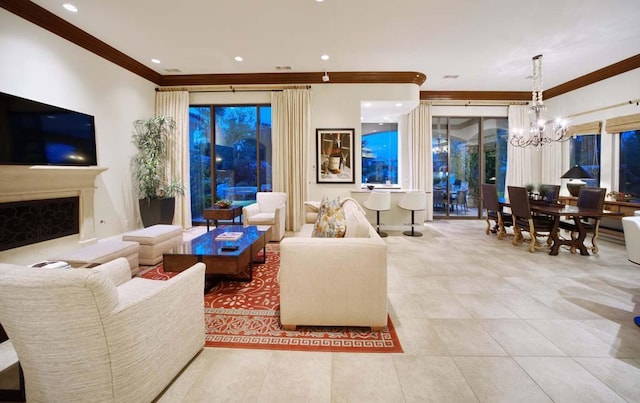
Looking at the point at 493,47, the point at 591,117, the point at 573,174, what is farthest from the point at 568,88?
the point at 493,47

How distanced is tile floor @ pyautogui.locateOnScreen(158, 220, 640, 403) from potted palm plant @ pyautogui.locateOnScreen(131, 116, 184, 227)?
4345 millimetres

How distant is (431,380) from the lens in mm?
1758

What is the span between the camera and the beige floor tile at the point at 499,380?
162cm

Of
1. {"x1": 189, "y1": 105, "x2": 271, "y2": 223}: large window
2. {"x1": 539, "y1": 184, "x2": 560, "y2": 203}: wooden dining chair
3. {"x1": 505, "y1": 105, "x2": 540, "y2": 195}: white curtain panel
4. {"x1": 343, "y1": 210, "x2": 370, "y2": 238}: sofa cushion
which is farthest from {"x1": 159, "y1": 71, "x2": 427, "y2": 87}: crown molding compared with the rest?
{"x1": 343, "y1": 210, "x2": 370, "y2": 238}: sofa cushion

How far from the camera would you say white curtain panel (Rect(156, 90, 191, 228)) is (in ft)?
20.4

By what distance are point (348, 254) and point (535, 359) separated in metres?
1.41

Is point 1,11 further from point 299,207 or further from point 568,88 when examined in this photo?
point 568,88

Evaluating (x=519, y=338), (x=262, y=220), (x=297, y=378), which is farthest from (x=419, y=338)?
(x=262, y=220)

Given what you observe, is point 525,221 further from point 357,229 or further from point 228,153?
point 228,153

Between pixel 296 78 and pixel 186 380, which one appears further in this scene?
pixel 296 78

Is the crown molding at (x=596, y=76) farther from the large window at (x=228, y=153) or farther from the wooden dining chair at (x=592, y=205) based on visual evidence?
the large window at (x=228, y=153)

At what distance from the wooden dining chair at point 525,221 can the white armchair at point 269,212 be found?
3912 millimetres

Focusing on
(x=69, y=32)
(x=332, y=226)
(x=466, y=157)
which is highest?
(x=69, y=32)

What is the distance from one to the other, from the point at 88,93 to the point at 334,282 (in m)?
4.94
